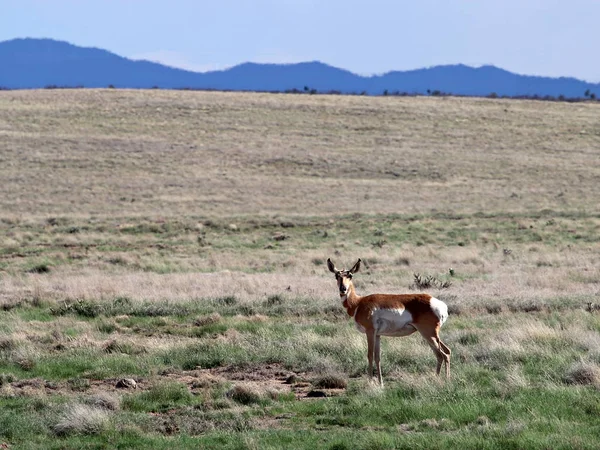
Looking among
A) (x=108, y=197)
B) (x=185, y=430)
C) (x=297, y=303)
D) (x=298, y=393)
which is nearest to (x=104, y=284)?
(x=297, y=303)

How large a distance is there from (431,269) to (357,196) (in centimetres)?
2747

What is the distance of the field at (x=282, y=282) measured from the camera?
9148mm

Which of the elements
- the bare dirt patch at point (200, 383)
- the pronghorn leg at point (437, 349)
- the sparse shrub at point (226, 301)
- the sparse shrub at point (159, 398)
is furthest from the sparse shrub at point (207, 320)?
the pronghorn leg at point (437, 349)

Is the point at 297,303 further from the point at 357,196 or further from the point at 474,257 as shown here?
the point at 357,196

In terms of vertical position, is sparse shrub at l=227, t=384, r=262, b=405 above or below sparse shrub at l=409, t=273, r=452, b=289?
above

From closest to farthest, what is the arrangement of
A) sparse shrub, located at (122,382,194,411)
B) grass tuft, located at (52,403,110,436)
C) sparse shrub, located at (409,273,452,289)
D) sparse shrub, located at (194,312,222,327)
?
grass tuft, located at (52,403,110,436) → sparse shrub, located at (122,382,194,411) → sparse shrub, located at (194,312,222,327) → sparse shrub, located at (409,273,452,289)

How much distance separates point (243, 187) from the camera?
176 feet

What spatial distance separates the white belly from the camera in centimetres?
1059

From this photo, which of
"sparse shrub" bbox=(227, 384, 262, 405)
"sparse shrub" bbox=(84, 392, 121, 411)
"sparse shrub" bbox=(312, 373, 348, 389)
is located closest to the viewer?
"sparse shrub" bbox=(84, 392, 121, 411)

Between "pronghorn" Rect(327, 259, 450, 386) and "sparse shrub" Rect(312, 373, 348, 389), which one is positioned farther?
"sparse shrub" Rect(312, 373, 348, 389)

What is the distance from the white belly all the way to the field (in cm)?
66

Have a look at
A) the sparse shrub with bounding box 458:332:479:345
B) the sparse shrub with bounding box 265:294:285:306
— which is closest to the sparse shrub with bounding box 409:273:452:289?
the sparse shrub with bounding box 265:294:285:306

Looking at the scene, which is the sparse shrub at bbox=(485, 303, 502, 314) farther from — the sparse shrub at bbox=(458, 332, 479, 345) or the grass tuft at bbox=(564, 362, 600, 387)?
the grass tuft at bbox=(564, 362, 600, 387)

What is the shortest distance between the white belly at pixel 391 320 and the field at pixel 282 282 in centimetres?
66
